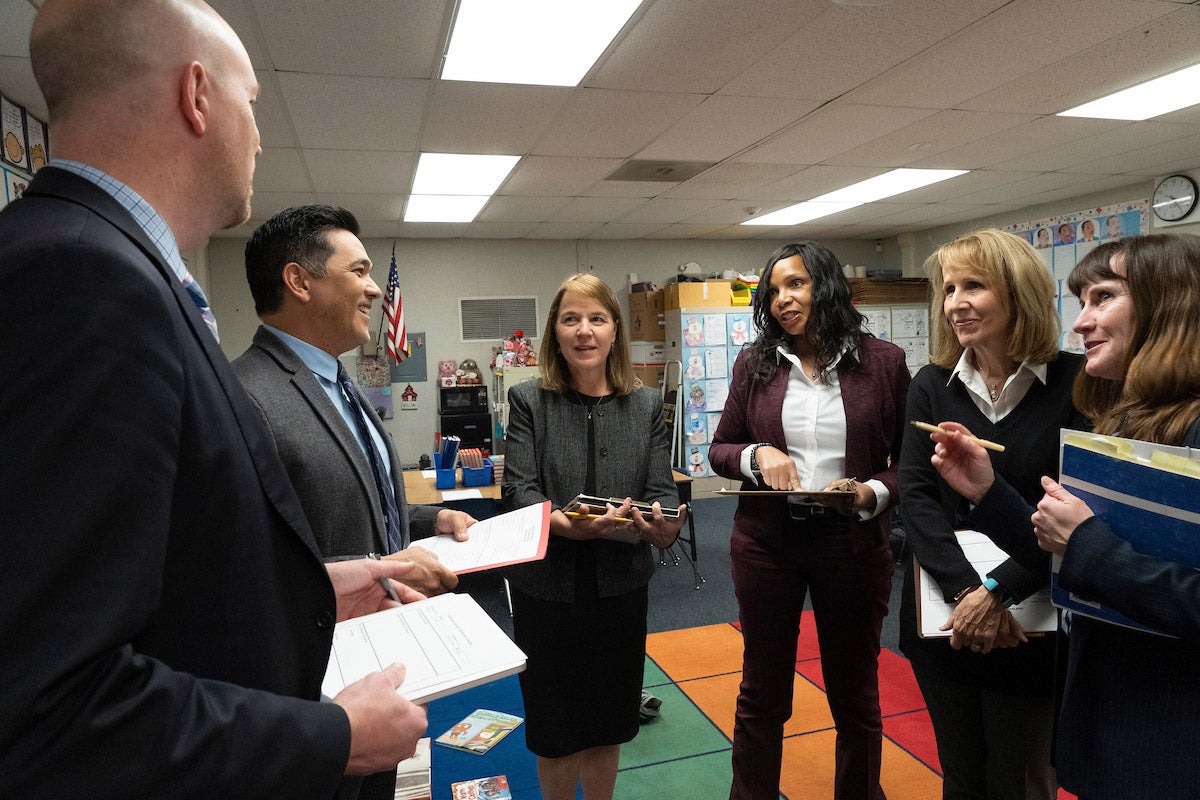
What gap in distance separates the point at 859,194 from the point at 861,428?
16.9 ft

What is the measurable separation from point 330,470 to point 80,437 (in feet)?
2.82

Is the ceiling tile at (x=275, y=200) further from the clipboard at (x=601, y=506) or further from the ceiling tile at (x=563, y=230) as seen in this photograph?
the clipboard at (x=601, y=506)

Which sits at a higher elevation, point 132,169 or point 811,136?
point 811,136

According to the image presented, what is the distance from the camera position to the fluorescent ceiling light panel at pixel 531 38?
2744mm

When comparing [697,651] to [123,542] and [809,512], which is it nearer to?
[809,512]

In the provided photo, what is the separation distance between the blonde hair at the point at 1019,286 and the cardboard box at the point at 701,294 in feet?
19.9

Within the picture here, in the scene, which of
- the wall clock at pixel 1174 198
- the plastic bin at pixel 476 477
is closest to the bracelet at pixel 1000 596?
the plastic bin at pixel 476 477

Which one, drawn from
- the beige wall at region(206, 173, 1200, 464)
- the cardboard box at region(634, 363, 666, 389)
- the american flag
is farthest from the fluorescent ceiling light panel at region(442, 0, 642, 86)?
the cardboard box at region(634, 363, 666, 389)

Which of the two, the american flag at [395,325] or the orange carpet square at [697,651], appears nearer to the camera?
the orange carpet square at [697,651]

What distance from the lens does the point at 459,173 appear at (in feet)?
16.9

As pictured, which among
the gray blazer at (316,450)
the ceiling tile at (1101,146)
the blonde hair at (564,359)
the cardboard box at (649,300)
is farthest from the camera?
the cardboard box at (649,300)

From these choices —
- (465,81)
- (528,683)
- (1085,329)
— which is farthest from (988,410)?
(465,81)

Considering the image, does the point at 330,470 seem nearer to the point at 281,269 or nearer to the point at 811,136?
the point at 281,269

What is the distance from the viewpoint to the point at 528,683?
6.49ft
